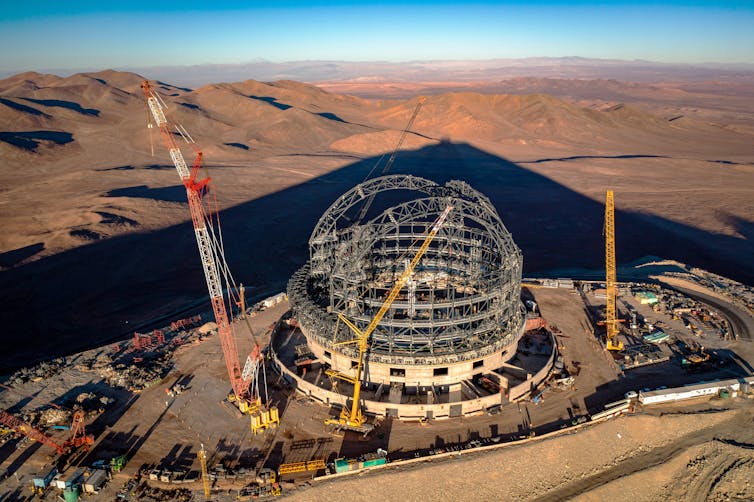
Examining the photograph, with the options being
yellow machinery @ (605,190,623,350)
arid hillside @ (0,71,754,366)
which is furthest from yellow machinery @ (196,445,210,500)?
yellow machinery @ (605,190,623,350)

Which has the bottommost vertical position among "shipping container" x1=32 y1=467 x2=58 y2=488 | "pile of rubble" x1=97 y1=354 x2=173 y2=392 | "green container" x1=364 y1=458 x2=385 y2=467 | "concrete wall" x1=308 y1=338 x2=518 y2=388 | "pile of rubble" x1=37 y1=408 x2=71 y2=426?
"shipping container" x1=32 y1=467 x2=58 y2=488

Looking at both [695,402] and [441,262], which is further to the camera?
[441,262]

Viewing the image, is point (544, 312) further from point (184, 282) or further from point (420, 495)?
point (184, 282)

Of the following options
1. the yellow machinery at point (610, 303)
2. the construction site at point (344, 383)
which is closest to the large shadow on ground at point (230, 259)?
the construction site at point (344, 383)

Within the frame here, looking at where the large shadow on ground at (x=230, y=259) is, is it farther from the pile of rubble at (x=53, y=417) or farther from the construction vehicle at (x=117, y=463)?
the construction vehicle at (x=117, y=463)

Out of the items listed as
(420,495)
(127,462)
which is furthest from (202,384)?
(420,495)

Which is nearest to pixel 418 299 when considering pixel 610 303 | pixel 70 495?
pixel 610 303

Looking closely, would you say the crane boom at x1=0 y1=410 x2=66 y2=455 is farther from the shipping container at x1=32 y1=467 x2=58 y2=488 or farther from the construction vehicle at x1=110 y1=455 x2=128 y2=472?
the construction vehicle at x1=110 y1=455 x2=128 y2=472
